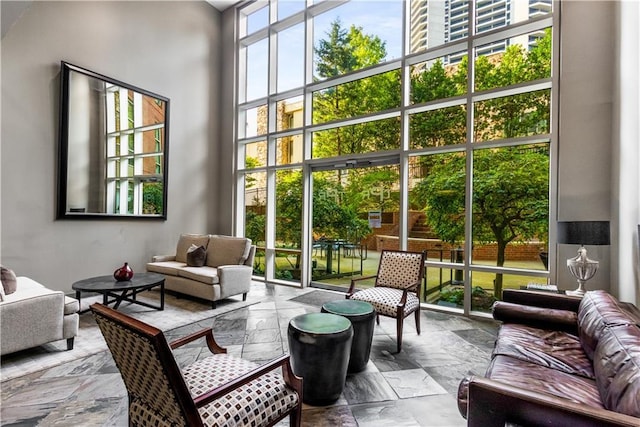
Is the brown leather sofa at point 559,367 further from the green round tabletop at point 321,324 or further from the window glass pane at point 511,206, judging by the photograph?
the window glass pane at point 511,206

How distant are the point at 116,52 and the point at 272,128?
9.30 ft

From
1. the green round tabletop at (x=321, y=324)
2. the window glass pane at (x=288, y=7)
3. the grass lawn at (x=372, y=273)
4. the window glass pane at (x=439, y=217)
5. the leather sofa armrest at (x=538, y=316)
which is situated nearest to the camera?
the green round tabletop at (x=321, y=324)

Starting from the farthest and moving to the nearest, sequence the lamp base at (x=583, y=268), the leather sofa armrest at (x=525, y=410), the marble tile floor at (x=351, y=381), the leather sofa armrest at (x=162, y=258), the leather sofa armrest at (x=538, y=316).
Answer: the leather sofa armrest at (x=162, y=258) → the lamp base at (x=583, y=268) → the leather sofa armrest at (x=538, y=316) → the marble tile floor at (x=351, y=381) → the leather sofa armrest at (x=525, y=410)

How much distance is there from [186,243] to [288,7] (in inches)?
195

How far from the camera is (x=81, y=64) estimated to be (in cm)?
464

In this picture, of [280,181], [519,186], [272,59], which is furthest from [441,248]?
[272,59]

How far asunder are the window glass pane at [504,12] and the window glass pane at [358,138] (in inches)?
65.3

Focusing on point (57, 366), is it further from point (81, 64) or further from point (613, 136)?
point (613, 136)

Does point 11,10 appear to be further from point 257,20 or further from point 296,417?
point 257,20

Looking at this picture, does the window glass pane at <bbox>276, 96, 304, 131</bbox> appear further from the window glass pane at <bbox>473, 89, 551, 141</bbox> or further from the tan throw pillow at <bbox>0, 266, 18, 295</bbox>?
the tan throw pillow at <bbox>0, 266, 18, 295</bbox>

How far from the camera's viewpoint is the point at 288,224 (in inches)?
241

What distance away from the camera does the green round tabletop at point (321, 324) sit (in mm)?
2175

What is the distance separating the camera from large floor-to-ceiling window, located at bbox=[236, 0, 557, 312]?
13.0 feet

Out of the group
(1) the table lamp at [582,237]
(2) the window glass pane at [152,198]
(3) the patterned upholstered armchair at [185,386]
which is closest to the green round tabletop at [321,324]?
(3) the patterned upholstered armchair at [185,386]
